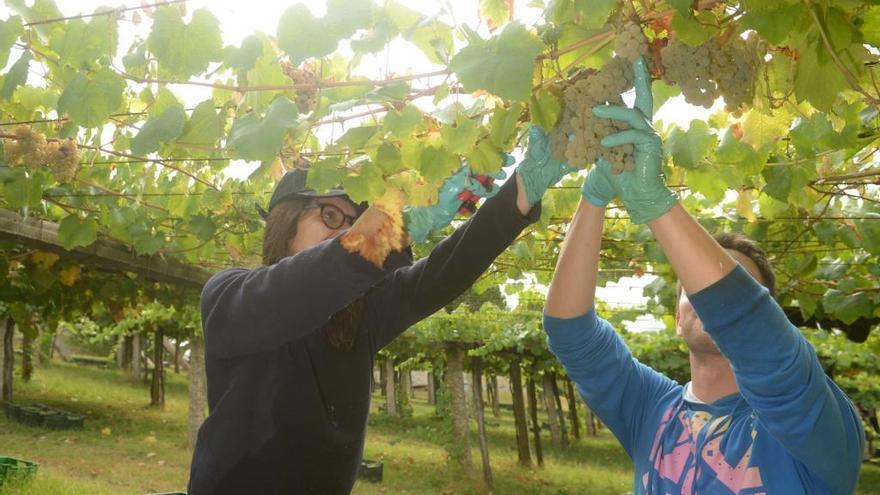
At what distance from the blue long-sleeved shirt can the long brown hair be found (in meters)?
0.62

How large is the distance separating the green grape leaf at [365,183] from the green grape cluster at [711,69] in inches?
28.2

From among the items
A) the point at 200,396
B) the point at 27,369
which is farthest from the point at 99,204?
the point at 27,369

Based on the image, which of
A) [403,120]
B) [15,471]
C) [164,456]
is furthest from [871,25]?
[164,456]

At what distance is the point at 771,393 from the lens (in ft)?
5.03

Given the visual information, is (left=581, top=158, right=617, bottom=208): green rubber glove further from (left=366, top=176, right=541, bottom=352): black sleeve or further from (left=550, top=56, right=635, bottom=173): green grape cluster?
(left=366, top=176, right=541, bottom=352): black sleeve

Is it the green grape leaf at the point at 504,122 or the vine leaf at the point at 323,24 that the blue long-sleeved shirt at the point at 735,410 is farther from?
the vine leaf at the point at 323,24

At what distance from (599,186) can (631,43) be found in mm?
469

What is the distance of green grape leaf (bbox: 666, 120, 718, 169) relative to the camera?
6.74 feet

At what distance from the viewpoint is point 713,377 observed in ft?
6.73

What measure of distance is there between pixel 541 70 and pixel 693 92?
317mm

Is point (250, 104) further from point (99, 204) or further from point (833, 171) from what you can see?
point (99, 204)

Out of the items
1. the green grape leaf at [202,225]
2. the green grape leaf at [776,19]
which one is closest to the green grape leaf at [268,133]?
the green grape leaf at [776,19]

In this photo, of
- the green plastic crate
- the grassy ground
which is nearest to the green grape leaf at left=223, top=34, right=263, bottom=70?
the grassy ground

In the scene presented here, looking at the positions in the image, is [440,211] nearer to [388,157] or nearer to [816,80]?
[388,157]
